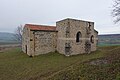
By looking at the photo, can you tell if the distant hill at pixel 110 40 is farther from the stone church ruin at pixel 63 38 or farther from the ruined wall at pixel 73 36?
the stone church ruin at pixel 63 38

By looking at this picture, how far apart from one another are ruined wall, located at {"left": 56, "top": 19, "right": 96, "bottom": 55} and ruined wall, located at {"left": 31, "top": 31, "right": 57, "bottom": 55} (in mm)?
1263

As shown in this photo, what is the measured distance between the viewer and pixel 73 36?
26.9 metres

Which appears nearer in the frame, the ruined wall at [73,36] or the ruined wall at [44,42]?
the ruined wall at [73,36]

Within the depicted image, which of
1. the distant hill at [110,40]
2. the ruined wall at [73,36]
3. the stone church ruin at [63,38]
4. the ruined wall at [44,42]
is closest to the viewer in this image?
the ruined wall at [73,36]

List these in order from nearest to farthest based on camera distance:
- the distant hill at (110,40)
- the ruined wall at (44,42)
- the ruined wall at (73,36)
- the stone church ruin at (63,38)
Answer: the ruined wall at (73,36) < the stone church ruin at (63,38) < the ruined wall at (44,42) < the distant hill at (110,40)

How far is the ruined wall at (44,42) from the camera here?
2716 centimetres

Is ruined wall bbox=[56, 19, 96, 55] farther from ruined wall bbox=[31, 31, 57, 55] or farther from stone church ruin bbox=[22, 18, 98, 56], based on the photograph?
ruined wall bbox=[31, 31, 57, 55]

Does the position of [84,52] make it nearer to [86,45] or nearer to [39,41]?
[86,45]

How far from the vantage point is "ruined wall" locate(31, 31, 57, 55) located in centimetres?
2716

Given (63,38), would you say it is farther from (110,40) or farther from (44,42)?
(110,40)

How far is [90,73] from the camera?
41.2ft

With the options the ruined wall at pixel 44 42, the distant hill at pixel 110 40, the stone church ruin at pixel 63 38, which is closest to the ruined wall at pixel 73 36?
the stone church ruin at pixel 63 38

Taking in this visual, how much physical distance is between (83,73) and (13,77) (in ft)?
29.5

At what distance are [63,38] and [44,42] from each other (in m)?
4.02
